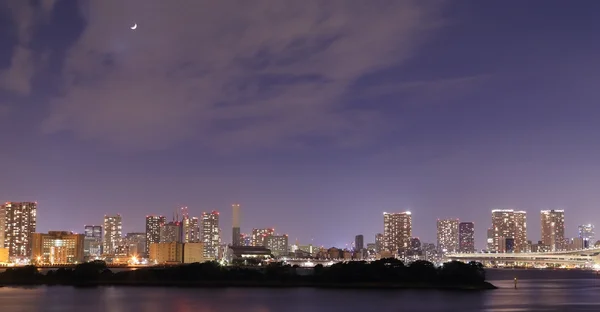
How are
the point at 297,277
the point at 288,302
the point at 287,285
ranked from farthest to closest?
1. the point at 297,277
2. the point at 287,285
3. the point at 288,302

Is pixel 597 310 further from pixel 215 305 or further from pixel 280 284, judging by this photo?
pixel 280 284

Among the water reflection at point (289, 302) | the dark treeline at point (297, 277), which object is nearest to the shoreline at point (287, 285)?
the dark treeline at point (297, 277)

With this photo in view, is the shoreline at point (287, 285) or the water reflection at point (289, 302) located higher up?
the water reflection at point (289, 302)

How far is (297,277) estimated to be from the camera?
115375mm

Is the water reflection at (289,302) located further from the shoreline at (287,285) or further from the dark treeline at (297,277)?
the dark treeline at (297,277)

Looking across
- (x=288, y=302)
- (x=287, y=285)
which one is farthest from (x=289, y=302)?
(x=287, y=285)

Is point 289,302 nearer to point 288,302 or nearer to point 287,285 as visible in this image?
point 288,302

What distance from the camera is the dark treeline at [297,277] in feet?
346

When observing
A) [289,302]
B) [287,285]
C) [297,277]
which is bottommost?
[287,285]

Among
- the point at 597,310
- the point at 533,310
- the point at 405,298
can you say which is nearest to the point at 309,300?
the point at 405,298

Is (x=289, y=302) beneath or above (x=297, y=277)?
beneath

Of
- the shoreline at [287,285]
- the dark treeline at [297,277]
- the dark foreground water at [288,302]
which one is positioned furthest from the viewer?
the dark treeline at [297,277]

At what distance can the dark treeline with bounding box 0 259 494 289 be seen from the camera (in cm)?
10556

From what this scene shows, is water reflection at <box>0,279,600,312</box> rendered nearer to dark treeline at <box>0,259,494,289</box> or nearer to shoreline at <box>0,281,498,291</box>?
shoreline at <box>0,281,498,291</box>
